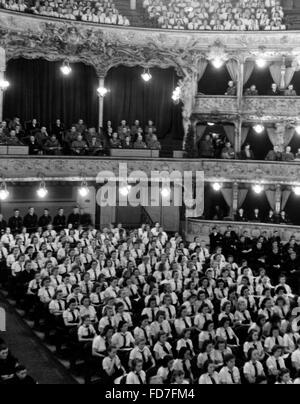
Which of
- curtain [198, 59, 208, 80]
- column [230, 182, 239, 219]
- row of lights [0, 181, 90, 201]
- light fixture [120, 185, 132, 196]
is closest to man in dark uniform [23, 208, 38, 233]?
row of lights [0, 181, 90, 201]

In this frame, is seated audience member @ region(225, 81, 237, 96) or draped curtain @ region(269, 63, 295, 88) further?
draped curtain @ region(269, 63, 295, 88)

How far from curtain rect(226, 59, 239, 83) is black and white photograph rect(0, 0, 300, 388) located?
43 millimetres

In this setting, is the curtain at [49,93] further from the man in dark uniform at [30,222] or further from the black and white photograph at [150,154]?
the man in dark uniform at [30,222]

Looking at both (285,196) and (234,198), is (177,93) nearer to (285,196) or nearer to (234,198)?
(234,198)

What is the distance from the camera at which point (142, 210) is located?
90.8 feet

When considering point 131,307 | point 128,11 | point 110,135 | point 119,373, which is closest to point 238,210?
point 110,135

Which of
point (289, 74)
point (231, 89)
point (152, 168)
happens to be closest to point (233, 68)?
point (231, 89)

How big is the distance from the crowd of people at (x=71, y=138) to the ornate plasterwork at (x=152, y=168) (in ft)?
1.35

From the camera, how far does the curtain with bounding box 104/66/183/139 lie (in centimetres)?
2855

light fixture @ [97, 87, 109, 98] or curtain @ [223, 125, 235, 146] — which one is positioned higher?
light fixture @ [97, 87, 109, 98]

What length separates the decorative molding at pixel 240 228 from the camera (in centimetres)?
2491

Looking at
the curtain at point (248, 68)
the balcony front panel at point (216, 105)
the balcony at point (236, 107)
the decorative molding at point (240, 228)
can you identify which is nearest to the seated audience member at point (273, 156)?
the balcony at point (236, 107)

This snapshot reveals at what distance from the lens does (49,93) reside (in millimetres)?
26906

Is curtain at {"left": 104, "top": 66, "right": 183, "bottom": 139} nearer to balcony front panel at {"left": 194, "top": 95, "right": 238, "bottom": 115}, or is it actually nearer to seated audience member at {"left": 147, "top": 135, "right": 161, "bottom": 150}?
balcony front panel at {"left": 194, "top": 95, "right": 238, "bottom": 115}
